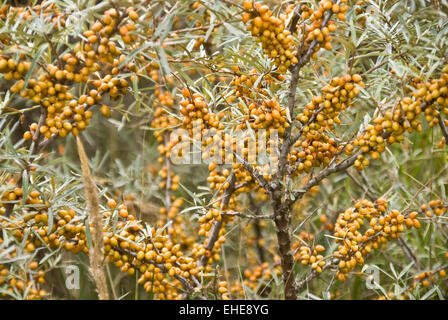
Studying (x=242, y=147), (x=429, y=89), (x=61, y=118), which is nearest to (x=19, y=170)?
(x=61, y=118)

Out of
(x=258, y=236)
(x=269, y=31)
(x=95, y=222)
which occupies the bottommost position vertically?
(x=258, y=236)

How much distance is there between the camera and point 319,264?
4.85ft

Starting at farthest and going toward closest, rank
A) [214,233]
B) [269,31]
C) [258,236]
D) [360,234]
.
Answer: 1. [258,236]
2. [214,233]
3. [360,234]
4. [269,31]

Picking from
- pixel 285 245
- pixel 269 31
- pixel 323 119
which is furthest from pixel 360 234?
pixel 269 31

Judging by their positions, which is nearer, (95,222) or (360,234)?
(95,222)

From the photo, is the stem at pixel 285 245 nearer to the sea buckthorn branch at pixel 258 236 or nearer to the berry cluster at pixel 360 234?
the berry cluster at pixel 360 234

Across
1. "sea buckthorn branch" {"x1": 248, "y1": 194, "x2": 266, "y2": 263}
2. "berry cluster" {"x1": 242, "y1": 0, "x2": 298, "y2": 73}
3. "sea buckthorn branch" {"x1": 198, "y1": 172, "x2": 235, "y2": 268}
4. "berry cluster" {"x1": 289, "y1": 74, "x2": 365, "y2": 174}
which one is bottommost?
"sea buckthorn branch" {"x1": 248, "y1": 194, "x2": 266, "y2": 263}

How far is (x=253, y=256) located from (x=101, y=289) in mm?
1346

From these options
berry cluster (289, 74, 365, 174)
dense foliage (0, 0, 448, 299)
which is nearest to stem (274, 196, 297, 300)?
dense foliage (0, 0, 448, 299)

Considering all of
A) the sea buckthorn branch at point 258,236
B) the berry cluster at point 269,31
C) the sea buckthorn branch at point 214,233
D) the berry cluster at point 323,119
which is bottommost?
the sea buckthorn branch at point 258,236

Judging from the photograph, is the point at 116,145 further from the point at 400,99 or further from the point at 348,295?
the point at 400,99

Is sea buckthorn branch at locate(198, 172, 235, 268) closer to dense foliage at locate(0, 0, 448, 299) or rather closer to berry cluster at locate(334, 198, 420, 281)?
dense foliage at locate(0, 0, 448, 299)

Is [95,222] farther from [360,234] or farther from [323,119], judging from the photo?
[360,234]

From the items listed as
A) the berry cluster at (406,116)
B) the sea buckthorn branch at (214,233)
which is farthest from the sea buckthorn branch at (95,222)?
the berry cluster at (406,116)
